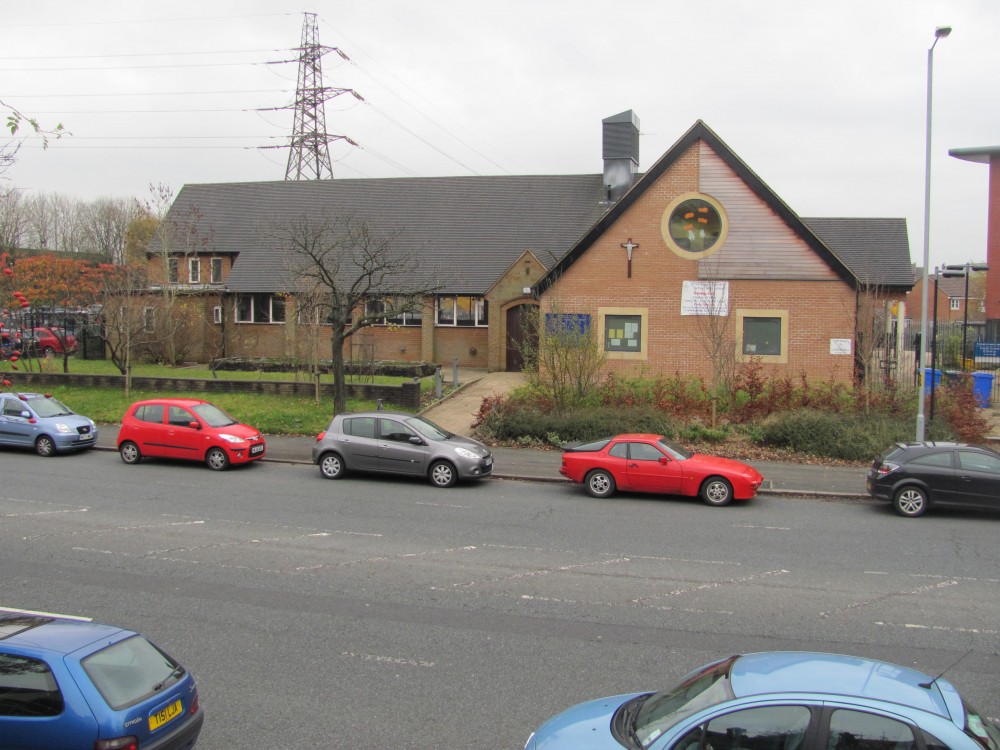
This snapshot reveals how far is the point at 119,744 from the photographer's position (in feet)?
17.5

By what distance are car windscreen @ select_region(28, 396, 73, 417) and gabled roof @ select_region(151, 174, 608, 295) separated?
→ 14.8 meters

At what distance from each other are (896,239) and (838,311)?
31.7 ft

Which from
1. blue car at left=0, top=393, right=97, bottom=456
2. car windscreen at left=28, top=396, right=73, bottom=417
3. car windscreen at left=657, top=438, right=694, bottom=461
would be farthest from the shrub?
car windscreen at left=28, top=396, right=73, bottom=417

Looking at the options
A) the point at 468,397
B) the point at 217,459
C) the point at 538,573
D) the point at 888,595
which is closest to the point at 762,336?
the point at 468,397

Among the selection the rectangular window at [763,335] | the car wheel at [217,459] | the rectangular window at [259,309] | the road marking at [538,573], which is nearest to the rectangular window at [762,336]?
the rectangular window at [763,335]

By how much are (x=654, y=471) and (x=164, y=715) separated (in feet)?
38.5

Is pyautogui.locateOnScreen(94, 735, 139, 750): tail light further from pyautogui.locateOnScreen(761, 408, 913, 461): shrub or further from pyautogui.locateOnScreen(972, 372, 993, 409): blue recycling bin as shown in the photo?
pyautogui.locateOnScreen(972, 372, 993, 409): blue recycling bin

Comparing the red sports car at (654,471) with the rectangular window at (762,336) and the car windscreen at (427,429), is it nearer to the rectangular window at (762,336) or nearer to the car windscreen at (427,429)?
the car windscreen at (427,429)

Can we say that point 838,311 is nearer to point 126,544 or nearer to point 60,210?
point 126,544

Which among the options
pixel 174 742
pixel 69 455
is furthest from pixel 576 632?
pixel 69 455

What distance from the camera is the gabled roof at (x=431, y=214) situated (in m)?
36.9

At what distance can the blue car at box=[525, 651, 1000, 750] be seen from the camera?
13.1 ft

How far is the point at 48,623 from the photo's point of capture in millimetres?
6430

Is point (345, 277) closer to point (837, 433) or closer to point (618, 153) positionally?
point (618, 153)
